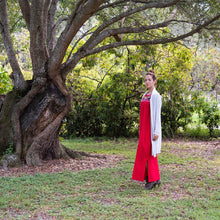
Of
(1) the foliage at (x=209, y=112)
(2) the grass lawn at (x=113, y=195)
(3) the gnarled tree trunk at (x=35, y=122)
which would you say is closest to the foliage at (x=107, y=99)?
(1) the foliage at (x=209, y=112)

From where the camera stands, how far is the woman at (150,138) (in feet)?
16.4

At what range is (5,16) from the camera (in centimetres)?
717

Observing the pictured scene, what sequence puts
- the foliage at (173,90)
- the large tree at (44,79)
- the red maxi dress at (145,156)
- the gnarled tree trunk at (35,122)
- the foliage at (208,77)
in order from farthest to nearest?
the foliage at (208,77) < the foliage at (173,90) < the gnarled tree trunk at (35,122) < the large tree at (44,79) < the red maxi dress at (145,156)

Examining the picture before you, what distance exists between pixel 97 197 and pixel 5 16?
5.22 metres

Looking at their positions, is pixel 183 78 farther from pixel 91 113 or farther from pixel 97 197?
pixel 97 197

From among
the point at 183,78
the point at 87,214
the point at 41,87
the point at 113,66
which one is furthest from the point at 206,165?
the point at 113,66

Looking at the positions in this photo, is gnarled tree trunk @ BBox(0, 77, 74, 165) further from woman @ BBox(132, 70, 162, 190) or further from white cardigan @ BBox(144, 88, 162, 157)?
white cardigan @ BBox(144, 88, 162, 157)

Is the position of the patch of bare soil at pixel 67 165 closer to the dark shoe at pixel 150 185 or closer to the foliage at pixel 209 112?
the dark shoe at pixel 150 185

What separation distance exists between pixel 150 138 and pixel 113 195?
1.20 m

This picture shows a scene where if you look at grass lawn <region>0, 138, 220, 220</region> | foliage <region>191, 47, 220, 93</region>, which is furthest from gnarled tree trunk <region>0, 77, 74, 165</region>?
foliage <region>191, 47, 220, 93</region>

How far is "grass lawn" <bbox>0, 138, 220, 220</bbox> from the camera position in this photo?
400cm

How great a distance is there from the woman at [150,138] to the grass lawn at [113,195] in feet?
0.88

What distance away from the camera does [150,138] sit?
16.7 feet

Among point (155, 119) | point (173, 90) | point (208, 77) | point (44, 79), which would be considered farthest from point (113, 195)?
point (208, 77)
